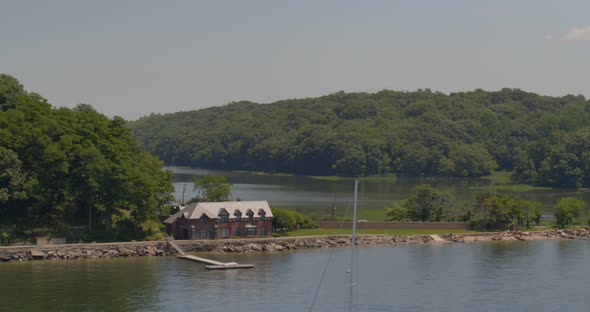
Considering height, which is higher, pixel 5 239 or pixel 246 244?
pixel 5 239

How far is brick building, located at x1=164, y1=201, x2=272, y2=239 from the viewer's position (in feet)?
283

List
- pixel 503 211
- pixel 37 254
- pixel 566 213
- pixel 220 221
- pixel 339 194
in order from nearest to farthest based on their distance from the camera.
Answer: pixel 37 254 < pixel 220 221 < pixel 503 211 < pixel 566 213 < pixel 339 194

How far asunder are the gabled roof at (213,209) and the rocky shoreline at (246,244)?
11.0 ft

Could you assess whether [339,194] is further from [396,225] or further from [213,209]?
[213,209]

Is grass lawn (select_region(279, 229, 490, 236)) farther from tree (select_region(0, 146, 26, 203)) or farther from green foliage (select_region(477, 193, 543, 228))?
tree (select_region(0, 146, 26, 203))

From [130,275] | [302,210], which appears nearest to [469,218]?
[302,210]

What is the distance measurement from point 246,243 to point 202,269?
12.3 m

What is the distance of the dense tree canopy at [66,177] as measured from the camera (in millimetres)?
82562

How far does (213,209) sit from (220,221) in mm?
1336

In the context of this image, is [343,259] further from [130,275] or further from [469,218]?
[469,218]

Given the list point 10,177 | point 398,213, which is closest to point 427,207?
point 398,213

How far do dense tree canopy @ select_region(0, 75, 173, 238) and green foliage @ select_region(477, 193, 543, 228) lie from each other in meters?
37.0

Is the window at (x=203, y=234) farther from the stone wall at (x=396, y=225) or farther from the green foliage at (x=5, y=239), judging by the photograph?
the green foliage at (x=5, y=239)

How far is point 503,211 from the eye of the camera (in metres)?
100
